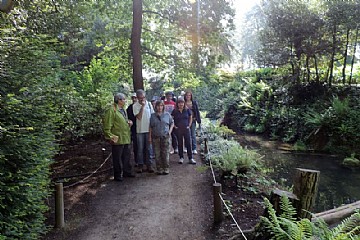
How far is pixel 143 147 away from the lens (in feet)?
27.2

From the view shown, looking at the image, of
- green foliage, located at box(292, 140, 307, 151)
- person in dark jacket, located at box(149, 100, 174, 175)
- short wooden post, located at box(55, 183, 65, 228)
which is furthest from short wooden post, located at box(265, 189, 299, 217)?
green foliage, located at box(292, 140, 307, 151)

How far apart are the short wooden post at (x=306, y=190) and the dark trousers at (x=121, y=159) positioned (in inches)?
181

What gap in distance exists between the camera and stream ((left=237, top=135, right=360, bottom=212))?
8961 mm

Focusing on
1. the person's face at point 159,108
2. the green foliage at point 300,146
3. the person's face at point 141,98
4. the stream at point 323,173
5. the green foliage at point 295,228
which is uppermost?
the person's face at point 141,98

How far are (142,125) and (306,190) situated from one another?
490 centimetres

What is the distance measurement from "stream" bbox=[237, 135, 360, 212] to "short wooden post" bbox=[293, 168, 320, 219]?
4708mm

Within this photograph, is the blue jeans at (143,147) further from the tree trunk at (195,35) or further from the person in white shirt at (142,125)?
the tree trunk at (195,35)

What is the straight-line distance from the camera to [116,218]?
18.7ft

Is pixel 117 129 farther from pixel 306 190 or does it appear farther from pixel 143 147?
pixel 306 190

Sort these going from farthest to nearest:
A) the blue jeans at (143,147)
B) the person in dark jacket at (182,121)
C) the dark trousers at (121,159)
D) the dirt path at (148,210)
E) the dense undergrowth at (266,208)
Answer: the person in dark jacket at (182,121), the blue jeans at (143,147), the dark trousers at (121,159), the dirt path at (148,210), the dense undergrowth at (266,208)

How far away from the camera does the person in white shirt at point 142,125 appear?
8016mm

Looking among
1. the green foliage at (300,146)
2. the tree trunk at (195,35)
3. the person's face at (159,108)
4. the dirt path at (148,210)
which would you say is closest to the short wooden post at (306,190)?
the dirt path at (148,210)

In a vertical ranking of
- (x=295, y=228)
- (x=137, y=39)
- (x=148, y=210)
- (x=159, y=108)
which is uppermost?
(x=137, y=39)

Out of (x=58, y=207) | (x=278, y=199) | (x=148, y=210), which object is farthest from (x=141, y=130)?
(x=278, y=199)
